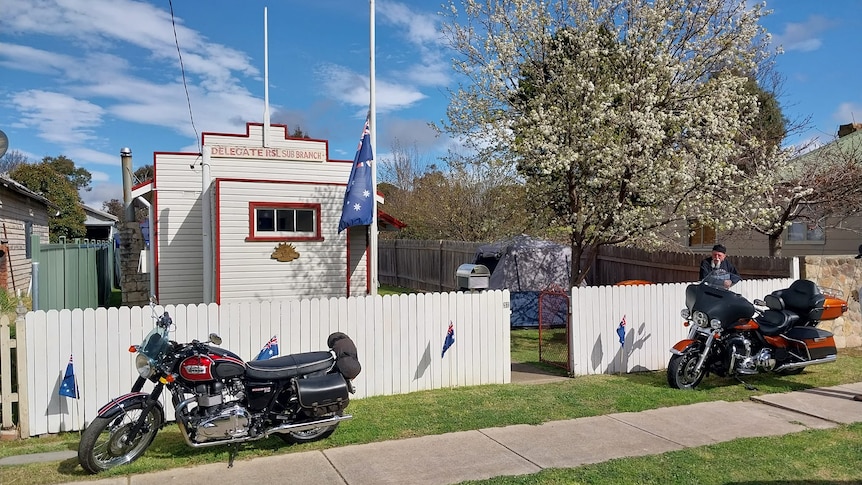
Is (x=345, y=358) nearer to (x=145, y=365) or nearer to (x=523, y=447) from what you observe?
(x=145, y=365)

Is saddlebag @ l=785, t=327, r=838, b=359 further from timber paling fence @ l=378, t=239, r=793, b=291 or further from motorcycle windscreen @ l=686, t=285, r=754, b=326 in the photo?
timber paling fence @ l=378, t=239, r=793, b=291

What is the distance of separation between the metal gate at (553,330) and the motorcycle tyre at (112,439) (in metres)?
5.77

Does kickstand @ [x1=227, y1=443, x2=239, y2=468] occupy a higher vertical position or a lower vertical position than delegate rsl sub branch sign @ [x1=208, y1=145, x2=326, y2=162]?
lower

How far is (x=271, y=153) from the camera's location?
13914mm

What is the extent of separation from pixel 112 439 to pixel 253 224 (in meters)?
7.65

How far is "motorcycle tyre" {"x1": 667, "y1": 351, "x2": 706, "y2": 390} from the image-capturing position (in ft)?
25.2

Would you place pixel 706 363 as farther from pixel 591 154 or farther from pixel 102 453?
pixel 102 453

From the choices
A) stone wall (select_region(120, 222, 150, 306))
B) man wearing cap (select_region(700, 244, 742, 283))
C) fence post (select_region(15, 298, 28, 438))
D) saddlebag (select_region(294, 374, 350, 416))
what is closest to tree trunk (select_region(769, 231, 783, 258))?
man wearing cap (select_region(700, 244, 742, 283))

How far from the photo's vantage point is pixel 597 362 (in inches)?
341

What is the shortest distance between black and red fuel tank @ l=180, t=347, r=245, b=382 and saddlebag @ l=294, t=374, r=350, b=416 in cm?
57

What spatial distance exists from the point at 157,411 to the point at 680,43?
34.2ft

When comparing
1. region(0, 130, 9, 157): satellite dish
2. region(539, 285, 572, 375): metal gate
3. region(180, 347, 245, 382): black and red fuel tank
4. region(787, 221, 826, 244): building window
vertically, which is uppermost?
region(0, 130, 9, 157): satellite dish

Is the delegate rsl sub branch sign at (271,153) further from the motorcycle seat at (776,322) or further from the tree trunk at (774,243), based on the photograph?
the tree trunk at (774,243)

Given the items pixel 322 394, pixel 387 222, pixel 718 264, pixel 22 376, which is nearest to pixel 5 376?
pixel 22 376
